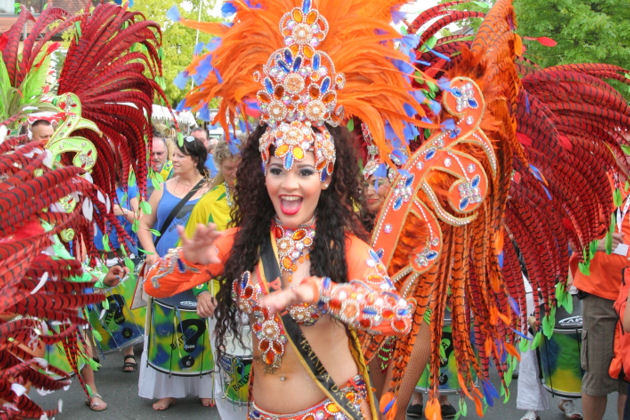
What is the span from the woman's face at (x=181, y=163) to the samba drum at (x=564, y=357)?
9.26ft

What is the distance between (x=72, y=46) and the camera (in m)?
3.53

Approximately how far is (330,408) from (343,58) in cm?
126

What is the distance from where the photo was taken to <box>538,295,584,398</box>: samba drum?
17.5ft

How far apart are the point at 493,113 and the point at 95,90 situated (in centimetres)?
177

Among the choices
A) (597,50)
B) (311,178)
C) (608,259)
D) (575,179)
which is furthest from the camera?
(597,50)

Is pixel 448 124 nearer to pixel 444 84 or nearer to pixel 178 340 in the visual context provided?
pixel 444 84

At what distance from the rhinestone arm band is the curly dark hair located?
234 mm

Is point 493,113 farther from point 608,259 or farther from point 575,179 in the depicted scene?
point 608,259

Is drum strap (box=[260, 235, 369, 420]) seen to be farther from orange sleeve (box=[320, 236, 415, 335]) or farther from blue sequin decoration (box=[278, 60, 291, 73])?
blue sequin decoration (box=[278, 60, 291, 73])

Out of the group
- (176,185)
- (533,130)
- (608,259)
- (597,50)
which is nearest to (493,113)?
(533,130)

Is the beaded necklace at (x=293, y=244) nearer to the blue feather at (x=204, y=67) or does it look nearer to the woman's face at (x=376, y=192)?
the blue feather at (x=204, y=67)

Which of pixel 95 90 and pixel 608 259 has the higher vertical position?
pixel 95 90

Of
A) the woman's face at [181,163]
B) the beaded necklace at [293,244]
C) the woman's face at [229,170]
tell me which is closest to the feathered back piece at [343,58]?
the beaded necklace at [293,244]

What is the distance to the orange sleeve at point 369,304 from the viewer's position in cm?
243
